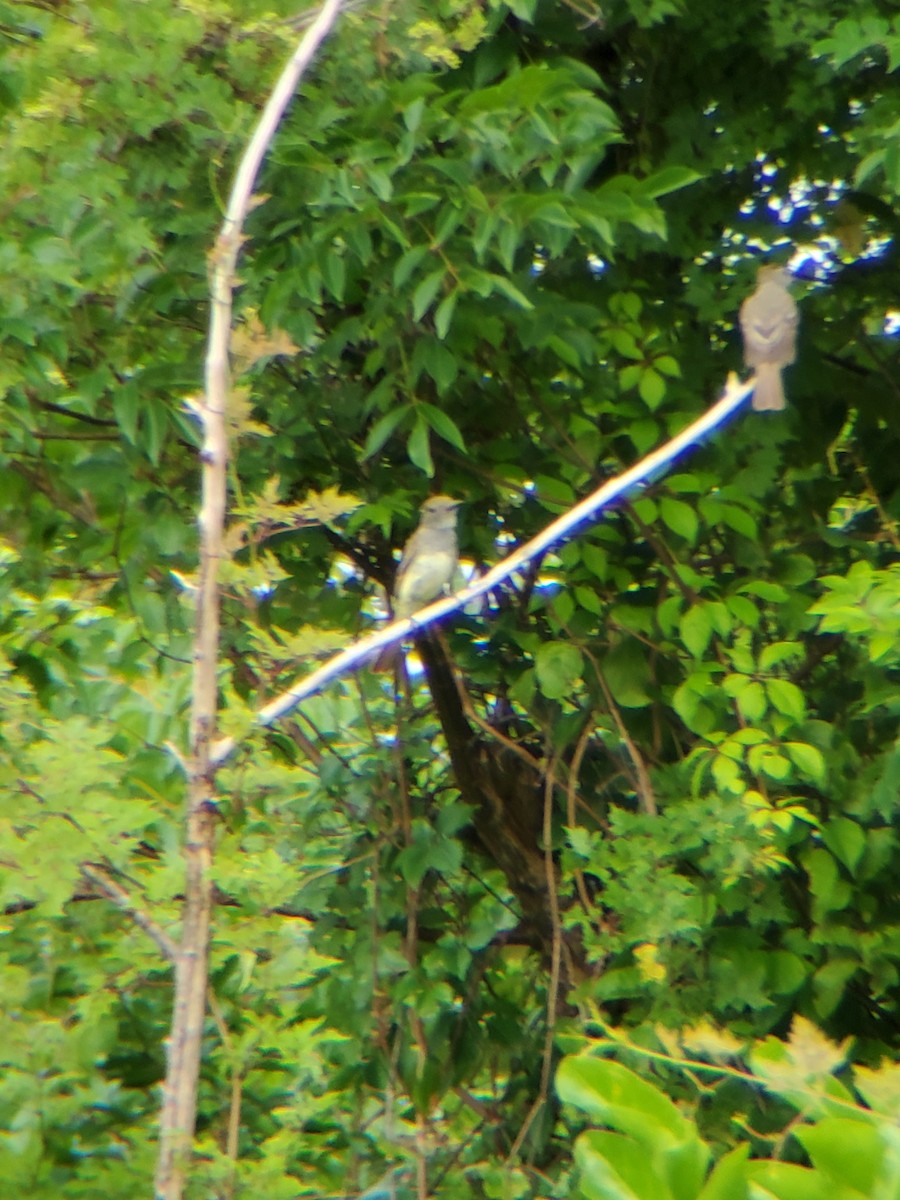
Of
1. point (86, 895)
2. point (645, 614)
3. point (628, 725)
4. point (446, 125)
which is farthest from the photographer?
point (628, 725)

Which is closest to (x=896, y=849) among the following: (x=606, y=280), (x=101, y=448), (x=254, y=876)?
(x=606, y=280)

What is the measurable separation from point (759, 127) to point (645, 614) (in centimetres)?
120

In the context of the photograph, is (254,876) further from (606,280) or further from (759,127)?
(759,127)

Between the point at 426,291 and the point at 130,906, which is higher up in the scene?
the point at 426,291

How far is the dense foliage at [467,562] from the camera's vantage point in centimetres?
313

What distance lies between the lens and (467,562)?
4316 mm

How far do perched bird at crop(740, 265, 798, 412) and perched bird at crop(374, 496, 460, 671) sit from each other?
81 centimetres

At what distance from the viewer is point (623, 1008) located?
4371 mm

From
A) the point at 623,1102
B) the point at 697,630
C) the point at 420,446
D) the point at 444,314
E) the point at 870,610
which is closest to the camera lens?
the point at 623,1102

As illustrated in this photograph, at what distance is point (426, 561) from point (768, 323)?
3.47ft

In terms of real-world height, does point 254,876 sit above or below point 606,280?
below

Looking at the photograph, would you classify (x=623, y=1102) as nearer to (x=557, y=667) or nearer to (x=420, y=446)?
(x=420, y=446)

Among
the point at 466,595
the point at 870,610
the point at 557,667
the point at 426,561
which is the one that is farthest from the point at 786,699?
the point at 426,561

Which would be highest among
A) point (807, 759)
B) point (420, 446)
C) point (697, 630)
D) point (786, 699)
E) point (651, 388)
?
point (651, 388)
